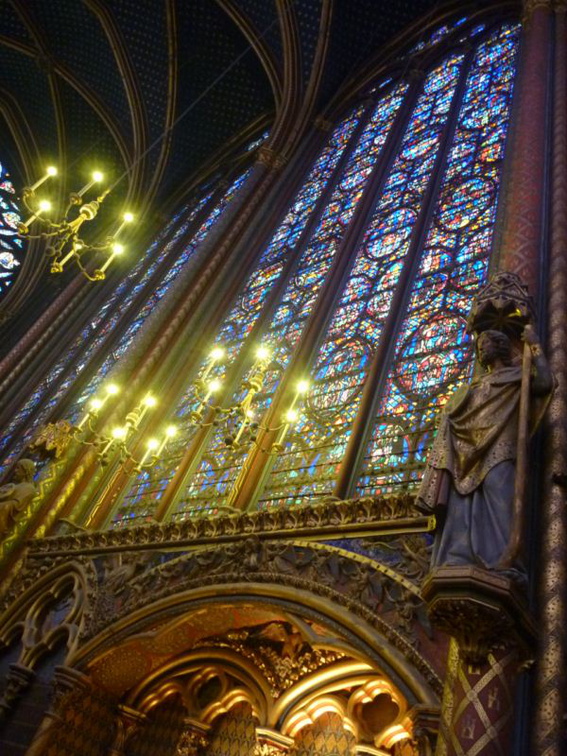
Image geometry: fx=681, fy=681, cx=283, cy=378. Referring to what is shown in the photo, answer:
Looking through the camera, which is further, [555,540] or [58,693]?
[58,693]

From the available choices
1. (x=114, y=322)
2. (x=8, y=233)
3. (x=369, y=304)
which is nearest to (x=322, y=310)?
(x=369, y=304)

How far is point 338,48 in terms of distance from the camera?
15.4m

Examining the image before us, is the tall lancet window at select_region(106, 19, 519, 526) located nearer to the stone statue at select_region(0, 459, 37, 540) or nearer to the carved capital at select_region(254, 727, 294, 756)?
the stone statue at select_region(0, 459, 37, 540)

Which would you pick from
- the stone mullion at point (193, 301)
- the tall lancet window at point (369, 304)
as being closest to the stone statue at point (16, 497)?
the stone mullion at point (193, 301)

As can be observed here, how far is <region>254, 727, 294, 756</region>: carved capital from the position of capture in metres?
5.54

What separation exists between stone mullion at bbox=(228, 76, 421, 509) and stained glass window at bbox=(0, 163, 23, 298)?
11624mm

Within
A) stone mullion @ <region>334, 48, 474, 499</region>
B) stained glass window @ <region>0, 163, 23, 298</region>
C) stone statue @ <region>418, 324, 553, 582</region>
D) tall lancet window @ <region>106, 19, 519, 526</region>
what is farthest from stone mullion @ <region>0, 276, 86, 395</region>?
stone statue @ <region>418, 324, 553, 582</region>

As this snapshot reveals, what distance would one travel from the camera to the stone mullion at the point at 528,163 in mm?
5988

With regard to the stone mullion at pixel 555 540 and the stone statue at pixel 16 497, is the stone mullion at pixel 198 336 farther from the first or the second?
the stone mullion at pixel 555 540

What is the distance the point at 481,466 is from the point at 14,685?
5.17 m

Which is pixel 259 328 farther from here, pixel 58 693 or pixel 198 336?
pixel 58 693

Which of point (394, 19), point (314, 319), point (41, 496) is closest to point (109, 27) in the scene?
point (394, 19)

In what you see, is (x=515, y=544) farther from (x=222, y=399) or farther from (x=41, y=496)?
(x=41, y=496)

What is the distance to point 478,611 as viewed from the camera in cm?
349
